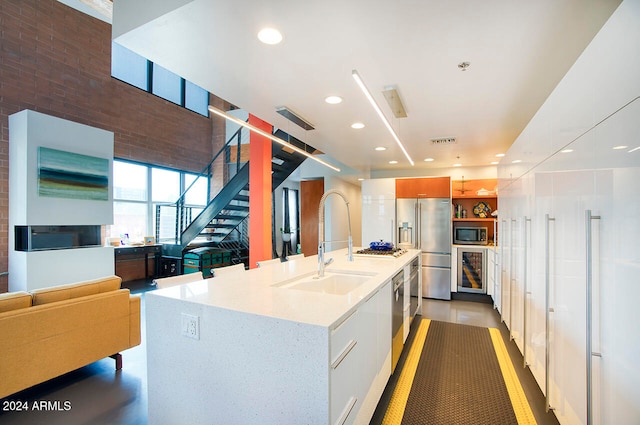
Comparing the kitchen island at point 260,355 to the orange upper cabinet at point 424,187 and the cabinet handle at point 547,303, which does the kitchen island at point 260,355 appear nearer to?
the cabinet handle at point 547,303

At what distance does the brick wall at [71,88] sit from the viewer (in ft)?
15.1

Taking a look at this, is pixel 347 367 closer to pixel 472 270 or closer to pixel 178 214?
pixel 472 270

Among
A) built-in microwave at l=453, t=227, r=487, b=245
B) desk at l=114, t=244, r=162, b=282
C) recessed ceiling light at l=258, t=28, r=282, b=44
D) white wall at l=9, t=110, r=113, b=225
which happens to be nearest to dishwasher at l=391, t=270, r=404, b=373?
recessed ceiling light at l=258, t=28, r=282, b=44

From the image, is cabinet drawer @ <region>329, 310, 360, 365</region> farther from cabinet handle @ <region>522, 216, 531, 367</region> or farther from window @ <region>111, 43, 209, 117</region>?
window @ <region>111, 43, 209, 117</region>

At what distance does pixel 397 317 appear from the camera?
2617 millimetres

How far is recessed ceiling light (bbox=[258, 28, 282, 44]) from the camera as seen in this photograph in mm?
2002

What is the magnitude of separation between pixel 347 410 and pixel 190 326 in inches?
35.0

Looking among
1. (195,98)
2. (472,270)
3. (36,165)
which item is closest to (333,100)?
(472,270)

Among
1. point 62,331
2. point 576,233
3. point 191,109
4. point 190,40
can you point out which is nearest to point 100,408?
point 62,331

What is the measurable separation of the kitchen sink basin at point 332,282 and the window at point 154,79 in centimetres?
619

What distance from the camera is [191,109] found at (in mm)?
8242

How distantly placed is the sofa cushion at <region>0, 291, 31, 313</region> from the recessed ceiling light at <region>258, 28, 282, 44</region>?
2.52 m

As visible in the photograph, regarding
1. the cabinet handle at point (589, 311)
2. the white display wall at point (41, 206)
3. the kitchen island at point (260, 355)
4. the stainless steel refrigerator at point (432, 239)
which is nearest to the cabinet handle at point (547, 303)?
the cabinet handle at point (589, 311)

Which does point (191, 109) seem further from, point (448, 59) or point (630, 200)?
point (630, 200)
